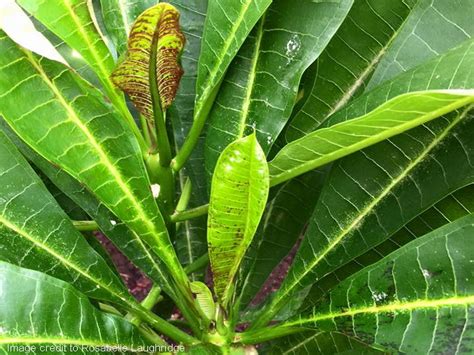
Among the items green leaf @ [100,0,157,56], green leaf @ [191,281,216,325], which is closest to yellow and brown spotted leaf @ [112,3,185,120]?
green leaf @ [100,0,157,56]

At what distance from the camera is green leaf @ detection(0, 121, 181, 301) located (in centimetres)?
73

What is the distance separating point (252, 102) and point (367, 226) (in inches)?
7.7

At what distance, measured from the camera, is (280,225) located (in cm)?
92

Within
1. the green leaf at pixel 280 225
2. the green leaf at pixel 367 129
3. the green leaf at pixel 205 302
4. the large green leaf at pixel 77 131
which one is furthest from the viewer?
the green leaf at pixel 280 225

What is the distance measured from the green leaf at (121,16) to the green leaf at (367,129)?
26 cm

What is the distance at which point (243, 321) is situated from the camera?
939mm

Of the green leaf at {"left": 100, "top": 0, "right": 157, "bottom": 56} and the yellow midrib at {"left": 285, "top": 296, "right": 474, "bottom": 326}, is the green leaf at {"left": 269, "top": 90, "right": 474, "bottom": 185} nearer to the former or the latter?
the yellow midrib at {"left": 285, "top": 296, "right": 474, "bottom": 326}

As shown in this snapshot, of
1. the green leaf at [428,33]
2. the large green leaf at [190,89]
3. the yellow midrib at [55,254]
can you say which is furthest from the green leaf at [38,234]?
the green leaf at [428,33]

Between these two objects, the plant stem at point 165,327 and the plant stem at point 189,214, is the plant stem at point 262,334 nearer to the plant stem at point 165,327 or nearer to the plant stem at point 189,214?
the plant stem at point 165,327

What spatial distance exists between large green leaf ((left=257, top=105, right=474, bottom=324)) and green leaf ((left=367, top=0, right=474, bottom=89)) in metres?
0.09

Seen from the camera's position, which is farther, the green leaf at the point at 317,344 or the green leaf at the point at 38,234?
the green leaf at the point at 317,344

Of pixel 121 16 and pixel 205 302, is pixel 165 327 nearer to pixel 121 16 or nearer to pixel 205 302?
pixel 205 302

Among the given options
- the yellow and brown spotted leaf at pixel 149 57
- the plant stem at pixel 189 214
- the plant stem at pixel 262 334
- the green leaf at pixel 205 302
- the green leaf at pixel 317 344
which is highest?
the yellow and brown spotted leaf at pixel 149 57

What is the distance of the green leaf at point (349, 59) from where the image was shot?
701 mm
